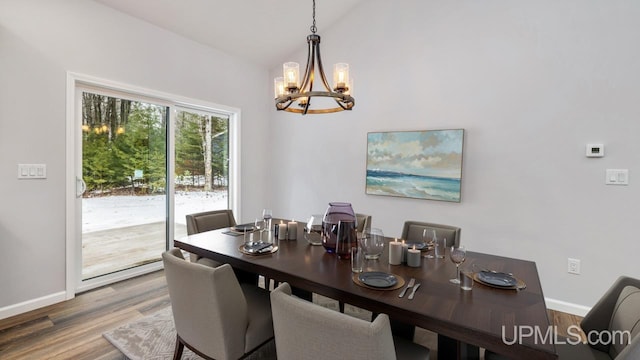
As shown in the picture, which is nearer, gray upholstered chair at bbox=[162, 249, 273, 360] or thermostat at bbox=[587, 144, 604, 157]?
gray upholstered chair at bbox=[162, 249, 273, 360]

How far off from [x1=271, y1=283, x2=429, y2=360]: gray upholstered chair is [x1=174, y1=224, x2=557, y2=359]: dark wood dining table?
0.80 feet

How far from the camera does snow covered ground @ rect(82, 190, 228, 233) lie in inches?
118

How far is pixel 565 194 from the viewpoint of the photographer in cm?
265

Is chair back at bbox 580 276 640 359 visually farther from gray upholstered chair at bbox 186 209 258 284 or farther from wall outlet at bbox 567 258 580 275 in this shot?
gray upholstered chair at bbox 186 209 258 284

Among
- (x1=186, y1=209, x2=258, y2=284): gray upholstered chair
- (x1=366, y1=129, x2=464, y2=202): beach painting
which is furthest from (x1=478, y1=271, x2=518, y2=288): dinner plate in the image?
(x1=366, y1=129, x2=464, y2=202): beach painting

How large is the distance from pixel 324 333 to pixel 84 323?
2.42 m

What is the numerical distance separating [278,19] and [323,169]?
1970 mm

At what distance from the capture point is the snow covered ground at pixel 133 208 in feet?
9.87

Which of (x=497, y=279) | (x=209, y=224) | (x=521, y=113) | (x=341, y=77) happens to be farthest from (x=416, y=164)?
(x=209, y=224)

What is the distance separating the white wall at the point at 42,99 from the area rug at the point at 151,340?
A: 1008 mm

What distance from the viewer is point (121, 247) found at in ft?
10.8

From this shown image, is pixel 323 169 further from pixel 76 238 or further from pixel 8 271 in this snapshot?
pixel 8 271

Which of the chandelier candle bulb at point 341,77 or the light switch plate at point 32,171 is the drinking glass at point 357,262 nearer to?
the chandelier candle bulb at point 341,77

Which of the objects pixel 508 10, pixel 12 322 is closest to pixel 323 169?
pixel 508 10
